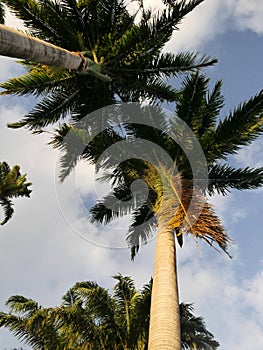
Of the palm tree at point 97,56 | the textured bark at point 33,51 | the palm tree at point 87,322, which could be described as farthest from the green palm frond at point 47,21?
the palm tree at point 87,322

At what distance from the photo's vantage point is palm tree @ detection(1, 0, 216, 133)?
10000 millimetres

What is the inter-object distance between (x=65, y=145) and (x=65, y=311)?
5.29 meters

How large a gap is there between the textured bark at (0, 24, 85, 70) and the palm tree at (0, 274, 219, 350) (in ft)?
26.7

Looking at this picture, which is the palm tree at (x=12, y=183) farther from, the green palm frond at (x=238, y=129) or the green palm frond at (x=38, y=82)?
the green palm frond at (x=238, y=129)

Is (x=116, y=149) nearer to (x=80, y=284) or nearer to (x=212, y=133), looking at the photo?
(x=212, y=133)

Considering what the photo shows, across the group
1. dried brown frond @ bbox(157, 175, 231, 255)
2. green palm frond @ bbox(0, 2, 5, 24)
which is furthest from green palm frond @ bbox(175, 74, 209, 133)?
green palm frond @ bbox(0, 2, 5, 24)

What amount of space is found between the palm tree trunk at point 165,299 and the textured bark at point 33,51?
4804 millimetres

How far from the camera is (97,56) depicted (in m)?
10.3

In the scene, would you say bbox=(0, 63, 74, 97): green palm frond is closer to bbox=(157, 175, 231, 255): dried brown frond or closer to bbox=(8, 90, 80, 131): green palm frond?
bbox=(8, 90, 80, 131): green palm frond

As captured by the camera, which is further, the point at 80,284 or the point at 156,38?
the point at 80,284

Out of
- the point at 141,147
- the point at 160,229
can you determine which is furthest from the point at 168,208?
the point at 141,147

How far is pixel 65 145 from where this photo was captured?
40.1 ft

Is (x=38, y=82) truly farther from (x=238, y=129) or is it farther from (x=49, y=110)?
(x=238, y=129)

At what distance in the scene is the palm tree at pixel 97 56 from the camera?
10000mm
